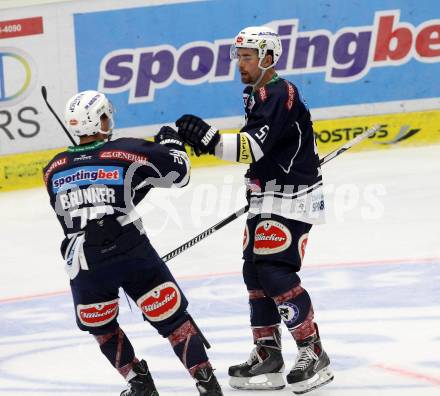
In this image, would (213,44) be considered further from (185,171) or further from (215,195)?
(185,171)

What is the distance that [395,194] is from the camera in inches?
386

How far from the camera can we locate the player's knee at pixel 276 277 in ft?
16.9

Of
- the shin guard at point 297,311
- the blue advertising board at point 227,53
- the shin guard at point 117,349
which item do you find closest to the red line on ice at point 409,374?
the shin guard at point 297,311

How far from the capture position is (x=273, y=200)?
5.29 meters

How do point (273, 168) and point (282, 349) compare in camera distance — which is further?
point (282, 349)

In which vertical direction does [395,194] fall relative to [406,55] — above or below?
below

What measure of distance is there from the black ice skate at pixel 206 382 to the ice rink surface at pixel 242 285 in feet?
1.38

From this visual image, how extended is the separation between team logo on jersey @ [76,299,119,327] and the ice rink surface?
64cm

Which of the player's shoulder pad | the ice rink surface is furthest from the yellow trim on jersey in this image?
the ice rink surface

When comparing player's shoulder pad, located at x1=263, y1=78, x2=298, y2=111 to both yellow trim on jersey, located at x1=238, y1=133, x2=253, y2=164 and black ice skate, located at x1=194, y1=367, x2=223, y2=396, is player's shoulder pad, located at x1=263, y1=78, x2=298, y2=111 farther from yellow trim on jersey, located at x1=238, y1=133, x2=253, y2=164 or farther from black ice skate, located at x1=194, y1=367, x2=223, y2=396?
black ice skate, located at x1=194, y1=367, x2=223, y2=396

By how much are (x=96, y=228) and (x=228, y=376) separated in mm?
1237

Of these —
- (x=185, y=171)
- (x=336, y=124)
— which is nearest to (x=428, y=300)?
(x=185, y=171)

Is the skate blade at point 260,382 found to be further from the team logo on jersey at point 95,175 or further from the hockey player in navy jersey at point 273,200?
the team logo on jersey at point 95,175

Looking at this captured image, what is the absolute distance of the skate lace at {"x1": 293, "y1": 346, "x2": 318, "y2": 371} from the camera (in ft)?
17.0
